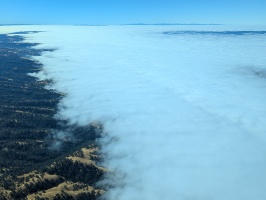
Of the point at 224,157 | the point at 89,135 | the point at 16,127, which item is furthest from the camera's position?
the point at 16,127

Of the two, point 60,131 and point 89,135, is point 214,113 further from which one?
point 60,131

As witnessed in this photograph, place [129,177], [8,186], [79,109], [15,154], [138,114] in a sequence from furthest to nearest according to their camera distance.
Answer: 1. [79,109]
2. [138,114]
3. [15,154]
4. [129,177]
5. [8,186]

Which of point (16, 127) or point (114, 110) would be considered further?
point (114, 110)

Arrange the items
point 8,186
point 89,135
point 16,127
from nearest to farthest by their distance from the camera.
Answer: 1. point 8,186
2. point 89,135
3. point 16,127

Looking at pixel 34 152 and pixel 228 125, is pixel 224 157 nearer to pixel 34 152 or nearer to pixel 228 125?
pixel 228 125

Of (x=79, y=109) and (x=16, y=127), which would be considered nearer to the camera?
(x=16, y=127)

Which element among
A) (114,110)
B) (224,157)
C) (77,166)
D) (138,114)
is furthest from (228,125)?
(77,166)

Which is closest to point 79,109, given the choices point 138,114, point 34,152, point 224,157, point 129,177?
point 138,114

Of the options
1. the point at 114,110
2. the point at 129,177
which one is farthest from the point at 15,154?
the point at 114,110

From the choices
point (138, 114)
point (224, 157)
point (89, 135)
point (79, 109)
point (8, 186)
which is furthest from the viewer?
point (79, 109)
